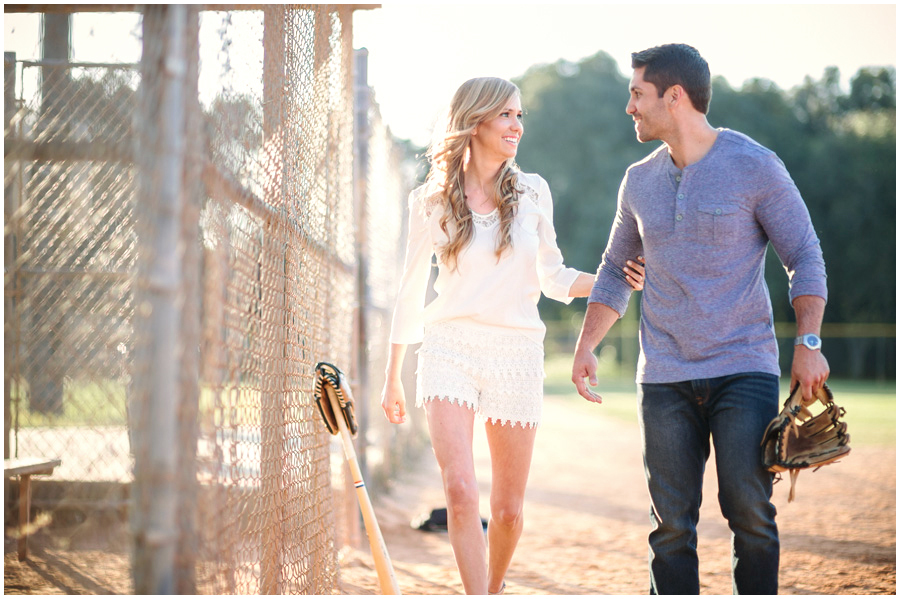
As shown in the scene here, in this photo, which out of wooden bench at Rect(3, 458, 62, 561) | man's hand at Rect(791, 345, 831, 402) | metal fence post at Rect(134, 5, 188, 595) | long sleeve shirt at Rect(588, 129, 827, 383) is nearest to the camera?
metal fence post at Rect(134, 5, 188, 595)

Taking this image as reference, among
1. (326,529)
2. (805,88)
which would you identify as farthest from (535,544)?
(805,88)

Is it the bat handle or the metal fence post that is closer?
the metal fence post

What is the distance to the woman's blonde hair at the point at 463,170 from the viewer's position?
3430 mm

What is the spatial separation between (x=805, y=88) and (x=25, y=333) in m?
37.1

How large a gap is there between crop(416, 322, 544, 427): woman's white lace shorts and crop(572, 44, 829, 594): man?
0.49m

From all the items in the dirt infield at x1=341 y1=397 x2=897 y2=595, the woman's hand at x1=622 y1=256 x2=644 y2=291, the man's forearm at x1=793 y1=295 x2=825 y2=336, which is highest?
the woman's hand at x1=622 y1=256 x2=644 y2=291

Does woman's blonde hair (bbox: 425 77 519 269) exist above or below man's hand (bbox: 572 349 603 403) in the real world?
above

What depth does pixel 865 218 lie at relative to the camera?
101 ft

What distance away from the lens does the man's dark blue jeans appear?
2762 mm

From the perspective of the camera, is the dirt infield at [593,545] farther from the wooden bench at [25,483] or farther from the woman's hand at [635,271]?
the woman's hand at [635,271]

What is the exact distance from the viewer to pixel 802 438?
277 cm

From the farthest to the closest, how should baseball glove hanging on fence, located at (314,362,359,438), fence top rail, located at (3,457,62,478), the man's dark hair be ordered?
fence top rail, located at (3,457,62,478) → baseball glove hanging on fence, located at (314,362,359,438) → the man's dark hair

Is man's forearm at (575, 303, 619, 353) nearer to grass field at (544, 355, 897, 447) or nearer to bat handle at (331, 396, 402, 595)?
bat handle at (331, 396, 402, 595)

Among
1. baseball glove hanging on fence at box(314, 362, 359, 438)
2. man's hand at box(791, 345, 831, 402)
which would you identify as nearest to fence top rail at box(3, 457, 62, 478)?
baseball glove hanging on fence at box(314, 362, 359, 438)
